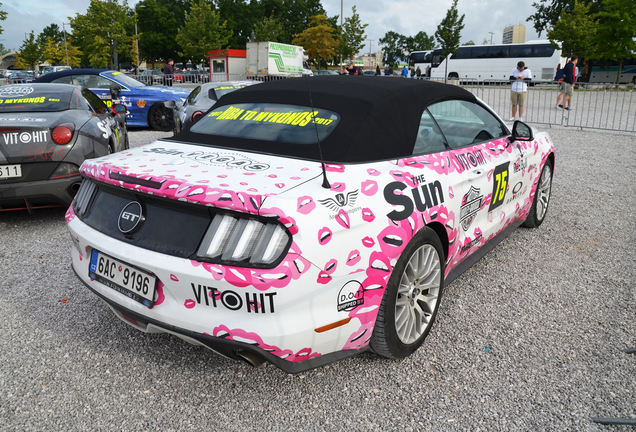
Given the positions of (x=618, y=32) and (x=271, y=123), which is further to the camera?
(x=618, y=32)

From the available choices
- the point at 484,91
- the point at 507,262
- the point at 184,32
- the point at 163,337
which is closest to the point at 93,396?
the point at 163,337

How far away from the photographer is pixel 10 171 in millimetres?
4477

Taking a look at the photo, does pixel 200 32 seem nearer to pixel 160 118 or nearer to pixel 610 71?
pixel 610 71

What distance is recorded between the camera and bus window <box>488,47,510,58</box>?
125 ft

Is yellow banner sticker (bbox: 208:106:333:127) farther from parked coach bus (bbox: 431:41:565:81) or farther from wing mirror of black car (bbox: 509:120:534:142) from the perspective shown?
parked coach bus (bbox: 431:41:565:81)

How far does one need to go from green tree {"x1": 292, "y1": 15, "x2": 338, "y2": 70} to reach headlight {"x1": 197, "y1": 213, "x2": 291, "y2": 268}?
177 feet

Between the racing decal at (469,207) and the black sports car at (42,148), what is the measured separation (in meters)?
3.66

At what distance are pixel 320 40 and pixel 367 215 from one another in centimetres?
5406

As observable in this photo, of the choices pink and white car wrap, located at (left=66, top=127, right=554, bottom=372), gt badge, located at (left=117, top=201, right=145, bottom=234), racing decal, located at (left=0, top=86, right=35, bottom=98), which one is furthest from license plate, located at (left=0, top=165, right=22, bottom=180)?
gt badge, located at (left=117, top=201, right=145, bottom=234)

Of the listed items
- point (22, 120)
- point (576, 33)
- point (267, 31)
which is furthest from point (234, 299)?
point (267, 31)

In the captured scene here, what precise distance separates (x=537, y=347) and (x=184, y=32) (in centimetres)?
4891

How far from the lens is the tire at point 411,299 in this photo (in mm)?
2332

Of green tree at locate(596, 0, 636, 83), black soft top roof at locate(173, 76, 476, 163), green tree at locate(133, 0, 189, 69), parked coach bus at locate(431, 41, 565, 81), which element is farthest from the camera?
green tree at locate(133, 0, 189, 69)

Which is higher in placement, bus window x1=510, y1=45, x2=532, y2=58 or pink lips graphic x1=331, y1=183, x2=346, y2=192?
bus window x1=510, y1=45, x2=532, y2=58
